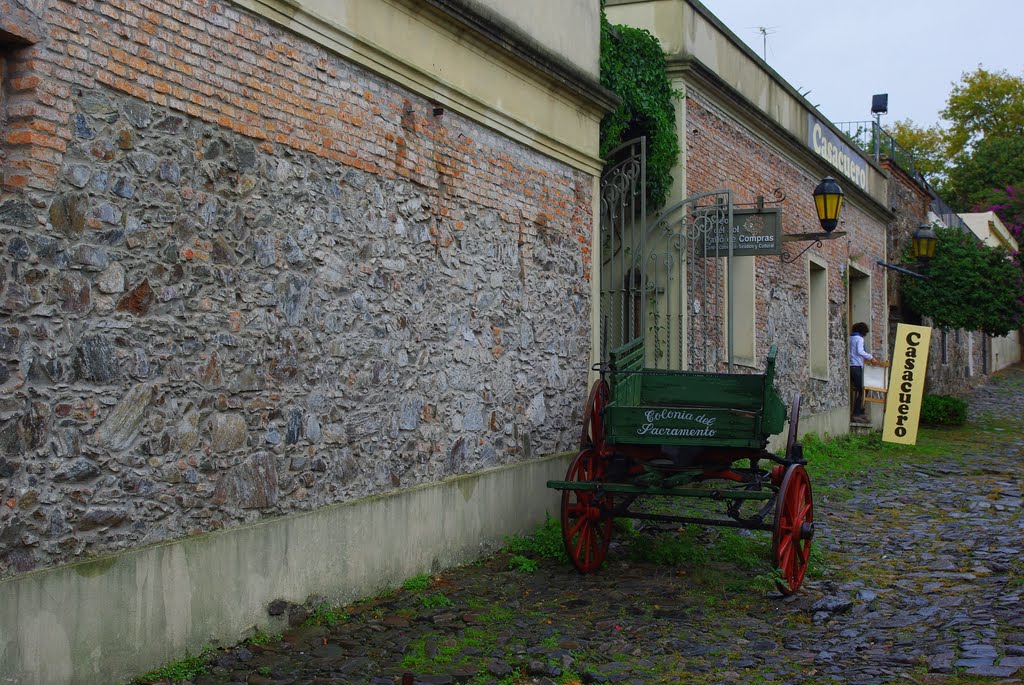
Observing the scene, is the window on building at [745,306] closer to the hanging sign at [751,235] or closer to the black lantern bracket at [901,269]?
the hanging sign at [751,235]

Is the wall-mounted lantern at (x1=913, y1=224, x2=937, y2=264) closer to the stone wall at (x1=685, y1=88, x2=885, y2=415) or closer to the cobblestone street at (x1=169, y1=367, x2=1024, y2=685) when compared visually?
the stone wall at (x1=685, y1=88, x2=885, y2=415)

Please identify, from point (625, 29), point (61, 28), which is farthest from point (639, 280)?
point (61, 28)

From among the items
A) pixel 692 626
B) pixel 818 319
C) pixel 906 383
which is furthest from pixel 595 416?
pixel 818 319

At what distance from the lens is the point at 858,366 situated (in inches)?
787

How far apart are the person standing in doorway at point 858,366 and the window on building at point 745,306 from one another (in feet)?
14.8

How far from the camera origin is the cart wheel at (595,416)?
822 cm

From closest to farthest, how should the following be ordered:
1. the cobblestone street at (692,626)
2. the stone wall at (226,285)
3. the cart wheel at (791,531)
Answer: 1. the stone wall at (226,285)
2. the cobblestone street at (692,626)
3. the cart wheel at (791,531)

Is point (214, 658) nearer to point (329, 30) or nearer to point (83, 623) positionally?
point (83, 623)

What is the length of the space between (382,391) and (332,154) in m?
1.59

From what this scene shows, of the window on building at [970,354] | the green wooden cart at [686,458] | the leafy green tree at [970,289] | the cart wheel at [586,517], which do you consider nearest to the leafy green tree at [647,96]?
the green wooden cart at [686,458]

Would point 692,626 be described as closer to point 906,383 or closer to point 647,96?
point 647,96

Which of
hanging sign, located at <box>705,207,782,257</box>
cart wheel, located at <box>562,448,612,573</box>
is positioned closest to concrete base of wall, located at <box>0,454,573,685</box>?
cart wheel, located at <box>562,448,612,573</box>

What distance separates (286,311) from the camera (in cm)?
625

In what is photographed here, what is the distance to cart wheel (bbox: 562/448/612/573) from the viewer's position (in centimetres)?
772
